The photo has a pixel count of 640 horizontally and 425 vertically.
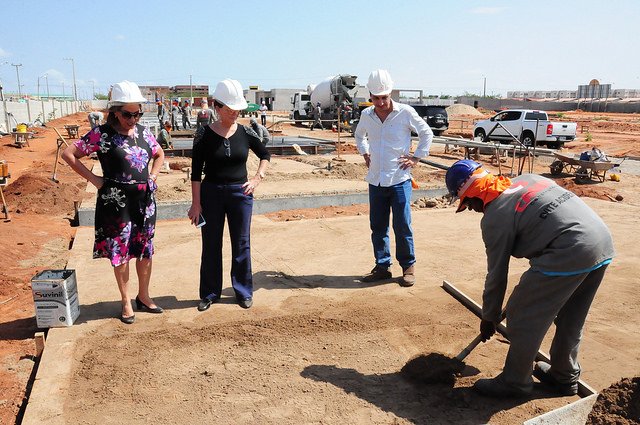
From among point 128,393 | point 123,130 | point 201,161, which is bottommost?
point 128,393

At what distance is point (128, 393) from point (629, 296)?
174 inches

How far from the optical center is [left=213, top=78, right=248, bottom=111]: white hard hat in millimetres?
3990

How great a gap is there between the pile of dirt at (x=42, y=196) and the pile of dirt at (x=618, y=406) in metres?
8.44

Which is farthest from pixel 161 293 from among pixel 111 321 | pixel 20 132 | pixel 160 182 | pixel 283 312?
pixel 20 132

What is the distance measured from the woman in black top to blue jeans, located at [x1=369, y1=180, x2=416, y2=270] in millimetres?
1264

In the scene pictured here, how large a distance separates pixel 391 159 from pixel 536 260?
7.48 ft

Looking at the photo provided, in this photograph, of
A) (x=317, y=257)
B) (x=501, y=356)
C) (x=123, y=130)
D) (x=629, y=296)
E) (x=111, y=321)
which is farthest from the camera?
(x=317, y=257)

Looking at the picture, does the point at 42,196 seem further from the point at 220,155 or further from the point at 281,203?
the point at 220,155

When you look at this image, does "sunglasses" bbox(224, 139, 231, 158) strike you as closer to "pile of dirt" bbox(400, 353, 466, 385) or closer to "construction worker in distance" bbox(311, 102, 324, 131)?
"pile of dirt" bbox(400, 353, 466, 385)

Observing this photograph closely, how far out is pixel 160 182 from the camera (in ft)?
35.5

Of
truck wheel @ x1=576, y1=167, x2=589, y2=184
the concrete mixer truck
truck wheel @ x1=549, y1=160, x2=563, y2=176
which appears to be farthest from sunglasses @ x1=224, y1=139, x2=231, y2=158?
the concrete mixer truck

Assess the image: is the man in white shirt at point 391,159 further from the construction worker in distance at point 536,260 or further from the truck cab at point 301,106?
the truck cab at point 301,106

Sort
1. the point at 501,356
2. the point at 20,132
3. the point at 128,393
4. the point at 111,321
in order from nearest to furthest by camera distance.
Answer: the point at 128,393 → the point at 501,356 → the point at 111,321 → the point at 20,132

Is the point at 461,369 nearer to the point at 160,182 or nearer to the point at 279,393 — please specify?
the point at 279,393
